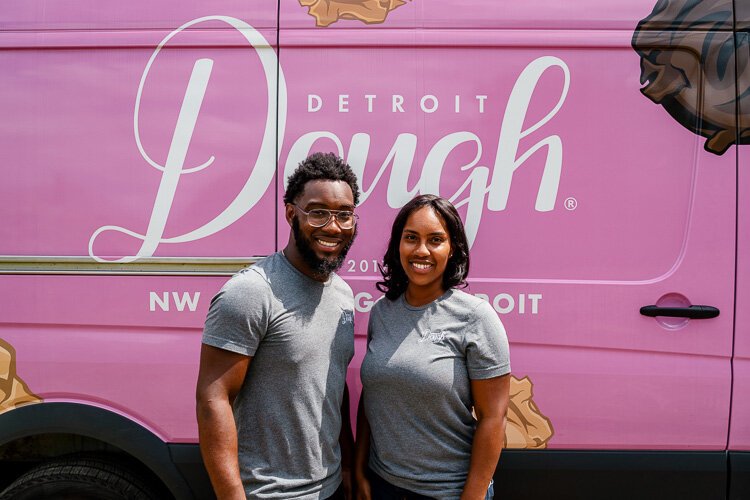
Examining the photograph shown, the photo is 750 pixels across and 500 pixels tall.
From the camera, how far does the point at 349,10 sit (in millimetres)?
1991

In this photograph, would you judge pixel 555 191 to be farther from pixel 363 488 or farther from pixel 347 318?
pixel 363 488

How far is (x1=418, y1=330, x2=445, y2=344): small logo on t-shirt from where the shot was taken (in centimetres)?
142

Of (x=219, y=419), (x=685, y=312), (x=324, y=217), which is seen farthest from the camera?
(x=685, y=312)

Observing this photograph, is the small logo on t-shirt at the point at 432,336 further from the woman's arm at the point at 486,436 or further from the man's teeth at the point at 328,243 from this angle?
the man's teeth at the point at 328,243

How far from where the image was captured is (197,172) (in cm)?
195

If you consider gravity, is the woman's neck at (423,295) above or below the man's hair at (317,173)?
below

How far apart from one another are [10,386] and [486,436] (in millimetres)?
1751

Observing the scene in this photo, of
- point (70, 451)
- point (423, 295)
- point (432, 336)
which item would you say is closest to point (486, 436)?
point (432, 336)

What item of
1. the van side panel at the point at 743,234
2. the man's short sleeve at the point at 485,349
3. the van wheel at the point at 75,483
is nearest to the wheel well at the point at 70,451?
the van wheel at the point at 75,483

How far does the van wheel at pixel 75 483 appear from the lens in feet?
6.49

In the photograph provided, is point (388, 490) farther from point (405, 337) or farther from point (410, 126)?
point (410, 126)

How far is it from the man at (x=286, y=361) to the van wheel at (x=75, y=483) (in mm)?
882

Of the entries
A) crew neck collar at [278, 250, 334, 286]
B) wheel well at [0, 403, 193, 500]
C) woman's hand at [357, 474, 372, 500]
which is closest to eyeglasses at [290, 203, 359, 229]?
crew neck collar at [278, 250, 334, 286]

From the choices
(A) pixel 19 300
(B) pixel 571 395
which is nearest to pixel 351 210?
(B) pixel 571 395
